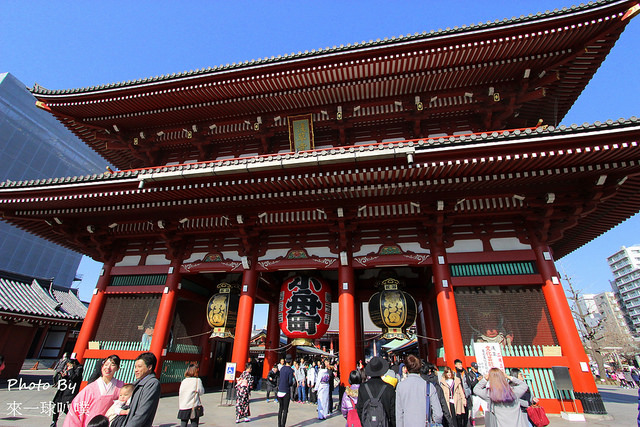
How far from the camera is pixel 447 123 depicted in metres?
12.1

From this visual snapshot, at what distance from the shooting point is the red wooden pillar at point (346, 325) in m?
9.57

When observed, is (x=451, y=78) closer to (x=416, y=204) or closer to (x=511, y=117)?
(x=511, y=117)

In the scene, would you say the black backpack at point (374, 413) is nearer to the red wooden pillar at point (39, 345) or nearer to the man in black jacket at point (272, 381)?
the man in black jacket at point (272, 381)

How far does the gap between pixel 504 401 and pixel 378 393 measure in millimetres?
1675

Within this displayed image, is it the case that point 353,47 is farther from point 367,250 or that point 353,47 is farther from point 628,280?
point 628,280

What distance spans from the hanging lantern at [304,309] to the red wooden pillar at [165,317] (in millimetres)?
3956

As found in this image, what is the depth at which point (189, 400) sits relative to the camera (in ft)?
19.7

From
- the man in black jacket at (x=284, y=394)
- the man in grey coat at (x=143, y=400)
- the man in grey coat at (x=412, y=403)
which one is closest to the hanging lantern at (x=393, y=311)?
the man in black jacket at (x=284, y=394)

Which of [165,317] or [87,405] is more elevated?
[165,317]

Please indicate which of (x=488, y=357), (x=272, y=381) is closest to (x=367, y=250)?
(x=488, y=357)

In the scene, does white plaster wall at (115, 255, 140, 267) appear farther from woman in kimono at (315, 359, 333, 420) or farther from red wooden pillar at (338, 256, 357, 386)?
woman in kimono at (315, 359, 333, 420)

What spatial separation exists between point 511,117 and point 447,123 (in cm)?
222

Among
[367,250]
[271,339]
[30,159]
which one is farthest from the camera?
[30,159]

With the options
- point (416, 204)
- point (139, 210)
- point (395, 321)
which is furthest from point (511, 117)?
point (139, 210)
